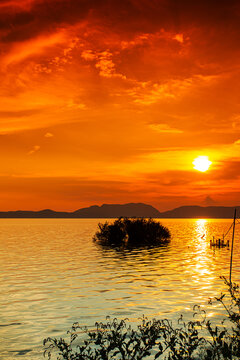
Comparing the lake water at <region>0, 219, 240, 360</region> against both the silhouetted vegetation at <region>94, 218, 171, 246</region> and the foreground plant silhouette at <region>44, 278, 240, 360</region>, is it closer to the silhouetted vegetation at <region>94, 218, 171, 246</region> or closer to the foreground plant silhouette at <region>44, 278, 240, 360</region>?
the foreground plant silhouette at <region>44, 278, 240, 360</region>

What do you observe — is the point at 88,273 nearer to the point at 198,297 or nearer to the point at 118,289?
the point at 118,289

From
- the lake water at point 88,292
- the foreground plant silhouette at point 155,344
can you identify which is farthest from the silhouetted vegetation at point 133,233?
the foreground plant silhouette at point 155,344

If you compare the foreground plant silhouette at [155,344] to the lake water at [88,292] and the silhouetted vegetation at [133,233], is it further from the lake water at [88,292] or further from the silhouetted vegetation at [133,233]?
the silhouetted vegetation at [133,233]

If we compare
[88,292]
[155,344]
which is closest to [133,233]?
[88,292]

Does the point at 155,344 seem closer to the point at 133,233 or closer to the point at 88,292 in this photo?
the point at 88,292

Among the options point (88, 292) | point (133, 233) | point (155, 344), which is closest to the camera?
point (155, 344)

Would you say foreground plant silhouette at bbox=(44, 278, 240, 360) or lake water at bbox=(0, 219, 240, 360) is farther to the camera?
lake water at bbox=(0, 219, 240, 360)

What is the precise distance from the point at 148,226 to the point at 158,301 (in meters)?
48.3

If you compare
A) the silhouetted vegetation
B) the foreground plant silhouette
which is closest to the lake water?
the foreground plant silhouette

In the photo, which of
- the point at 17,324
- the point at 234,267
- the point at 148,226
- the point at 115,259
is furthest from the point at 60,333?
the point at 148,226

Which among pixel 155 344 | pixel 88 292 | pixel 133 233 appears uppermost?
pixel 133 233

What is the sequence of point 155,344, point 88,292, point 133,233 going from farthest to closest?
point 133,233
point 88,292
point 155,344

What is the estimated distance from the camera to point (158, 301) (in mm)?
21844

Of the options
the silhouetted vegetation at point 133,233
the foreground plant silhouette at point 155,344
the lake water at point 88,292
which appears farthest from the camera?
the silhouetted vegetation at point 133,233
